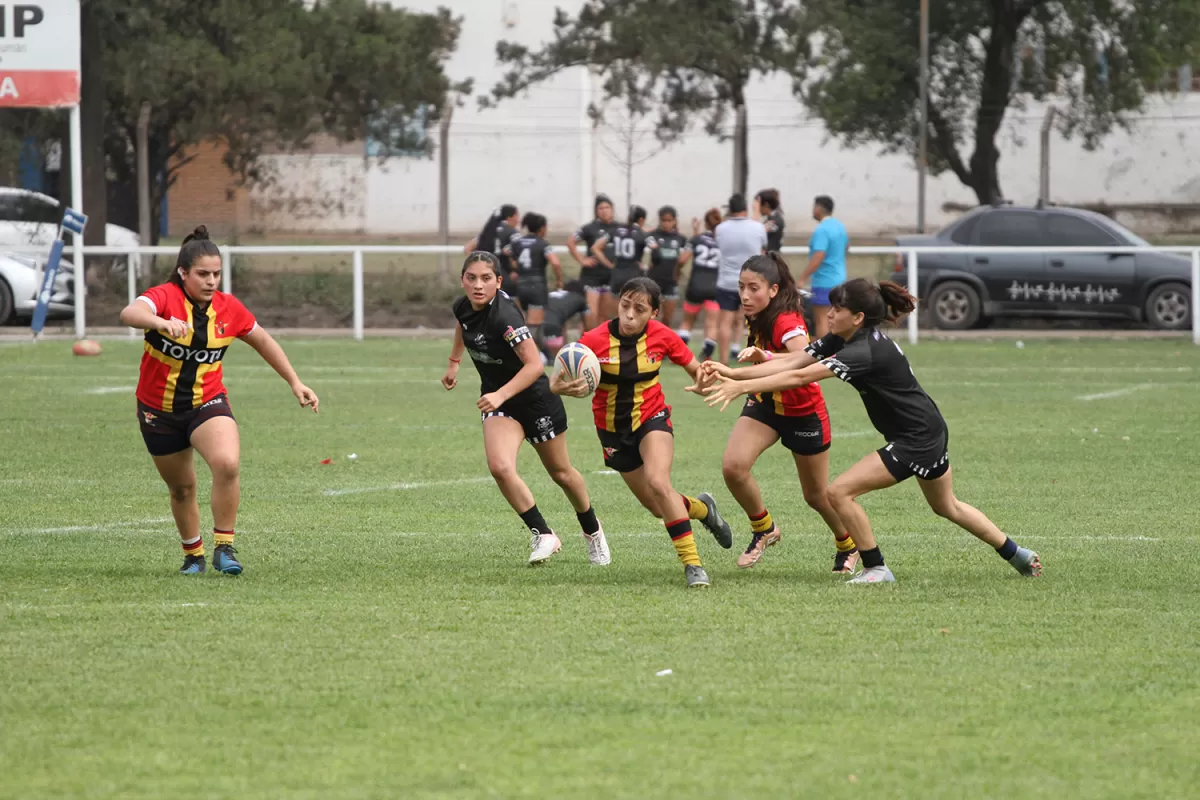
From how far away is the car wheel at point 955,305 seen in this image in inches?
953

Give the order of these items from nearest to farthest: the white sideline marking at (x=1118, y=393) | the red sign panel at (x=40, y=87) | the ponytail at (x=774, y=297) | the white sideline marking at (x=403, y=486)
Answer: the ponytail at (x=774, y=297), the white sideline marking at (x=403, y=486), the white sideline marking at (x=1118, y=393), the red sign panel at (x=40, y=87)

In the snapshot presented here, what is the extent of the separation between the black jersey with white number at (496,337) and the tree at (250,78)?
19774 mm

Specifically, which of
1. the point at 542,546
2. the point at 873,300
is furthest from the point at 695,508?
the point at 873,300

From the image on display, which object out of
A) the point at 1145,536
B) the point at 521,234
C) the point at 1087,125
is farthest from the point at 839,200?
the point at 1145,536

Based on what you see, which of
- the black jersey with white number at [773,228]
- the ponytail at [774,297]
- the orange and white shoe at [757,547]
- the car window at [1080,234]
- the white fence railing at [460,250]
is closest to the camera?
the ponytail at [774,297]

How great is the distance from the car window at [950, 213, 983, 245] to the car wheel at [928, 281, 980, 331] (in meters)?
0.60

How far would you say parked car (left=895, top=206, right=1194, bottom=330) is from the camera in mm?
23594

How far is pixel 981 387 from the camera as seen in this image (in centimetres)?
1741

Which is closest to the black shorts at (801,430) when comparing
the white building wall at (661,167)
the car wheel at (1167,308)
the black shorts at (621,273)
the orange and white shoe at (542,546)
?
the orange and white shoe at (542,546)

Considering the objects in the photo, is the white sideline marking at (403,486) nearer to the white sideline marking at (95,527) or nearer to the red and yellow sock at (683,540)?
the white sideline marking at (95,527)

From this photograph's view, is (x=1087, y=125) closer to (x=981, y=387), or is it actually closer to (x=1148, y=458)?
(x=981, y=387)

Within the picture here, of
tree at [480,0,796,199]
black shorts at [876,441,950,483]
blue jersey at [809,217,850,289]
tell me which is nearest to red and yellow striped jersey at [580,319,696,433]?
black shorts at [876,441,950,483]

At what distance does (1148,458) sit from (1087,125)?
21478 millimetres

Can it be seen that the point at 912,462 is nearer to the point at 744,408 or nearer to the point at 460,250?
the point at 744,408
